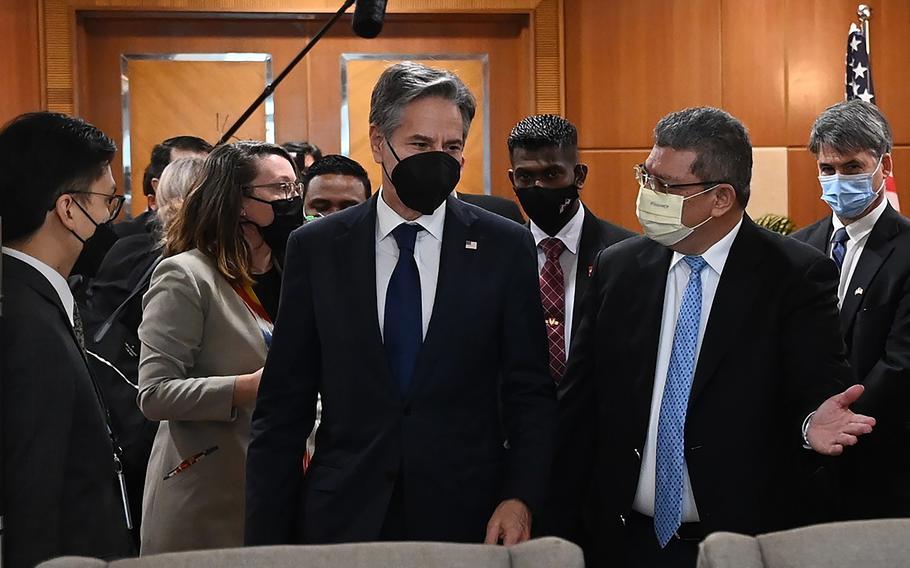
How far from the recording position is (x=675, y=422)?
2574mm

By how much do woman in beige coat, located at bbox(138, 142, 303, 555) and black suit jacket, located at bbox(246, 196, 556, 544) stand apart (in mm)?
498

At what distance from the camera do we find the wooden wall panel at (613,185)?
746cm

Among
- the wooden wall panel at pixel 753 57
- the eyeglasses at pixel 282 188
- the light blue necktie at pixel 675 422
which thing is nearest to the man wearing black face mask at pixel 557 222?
the light blue necktie at pixel 675 422

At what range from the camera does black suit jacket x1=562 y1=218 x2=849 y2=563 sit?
253 centimetres

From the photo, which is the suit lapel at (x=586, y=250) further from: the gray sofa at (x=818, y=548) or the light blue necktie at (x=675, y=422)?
the gray sofa at (x=818, y=548)

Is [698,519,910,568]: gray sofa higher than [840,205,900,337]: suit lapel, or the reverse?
[840,205,900,337]: suit lapel

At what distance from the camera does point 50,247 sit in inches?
96.2

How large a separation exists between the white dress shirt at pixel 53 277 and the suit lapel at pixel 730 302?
1385 mm

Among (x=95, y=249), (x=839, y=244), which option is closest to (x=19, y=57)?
(x=95, y=249)

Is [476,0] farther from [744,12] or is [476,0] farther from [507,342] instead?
[507,342]

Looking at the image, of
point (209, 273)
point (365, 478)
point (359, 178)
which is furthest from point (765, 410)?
point (359, 178)

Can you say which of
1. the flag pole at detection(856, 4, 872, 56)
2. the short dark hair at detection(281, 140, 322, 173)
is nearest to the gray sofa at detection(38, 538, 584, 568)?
the short dark hair at detection(281, 140, 322, 173)

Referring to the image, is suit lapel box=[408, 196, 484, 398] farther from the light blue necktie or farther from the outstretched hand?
the outstretched hand

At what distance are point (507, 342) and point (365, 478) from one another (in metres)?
0.42
